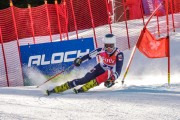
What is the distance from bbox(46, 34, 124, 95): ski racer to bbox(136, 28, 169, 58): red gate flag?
122 centimetres

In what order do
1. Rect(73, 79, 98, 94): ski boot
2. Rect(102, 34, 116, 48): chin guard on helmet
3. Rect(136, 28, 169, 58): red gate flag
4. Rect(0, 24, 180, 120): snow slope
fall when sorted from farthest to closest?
Rect(136, 28, 169, 58): red gate flag
Rect(102, 34, 116, 48): chin guard on helmet
Rect(73, 79, 98, 94): ski boot
Rect(0, 24, 180, 120): snow slope

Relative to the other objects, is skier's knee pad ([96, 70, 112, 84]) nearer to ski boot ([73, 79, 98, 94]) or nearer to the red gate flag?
ski boot ([73, 79, 98, 94])

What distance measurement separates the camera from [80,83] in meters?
9.56

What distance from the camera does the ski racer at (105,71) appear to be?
9297 mm

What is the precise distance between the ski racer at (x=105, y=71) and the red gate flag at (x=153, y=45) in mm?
1222

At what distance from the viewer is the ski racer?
9.30 metres

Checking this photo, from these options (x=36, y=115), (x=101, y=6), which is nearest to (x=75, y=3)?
(x=101, y=6)

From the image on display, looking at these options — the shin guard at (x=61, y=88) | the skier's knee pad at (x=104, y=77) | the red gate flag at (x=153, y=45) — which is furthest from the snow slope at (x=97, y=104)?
the red gate flag at (x=153, y=45)

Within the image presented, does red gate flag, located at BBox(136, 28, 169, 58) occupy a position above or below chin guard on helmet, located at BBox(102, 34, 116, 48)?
below

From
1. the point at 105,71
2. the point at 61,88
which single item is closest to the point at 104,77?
the point at 105,71

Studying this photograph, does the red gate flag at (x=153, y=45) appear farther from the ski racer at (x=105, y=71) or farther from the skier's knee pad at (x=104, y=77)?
the skier's knee pad at (x=104, y=77)

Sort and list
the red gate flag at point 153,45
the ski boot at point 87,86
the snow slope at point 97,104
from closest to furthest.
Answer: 1. the snow slope at point 97,104
2. the ski boot at point 87,86
3. the red gate flag at point 153,45

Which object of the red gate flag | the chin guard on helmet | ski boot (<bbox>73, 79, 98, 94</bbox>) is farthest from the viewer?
the red gate flag

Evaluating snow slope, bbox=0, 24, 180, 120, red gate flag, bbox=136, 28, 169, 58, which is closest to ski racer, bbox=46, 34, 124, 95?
snow slope, bbox=0, 24, 180, 120
